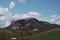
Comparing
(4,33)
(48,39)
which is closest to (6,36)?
(4,33)

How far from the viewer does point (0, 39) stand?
51.2 meters

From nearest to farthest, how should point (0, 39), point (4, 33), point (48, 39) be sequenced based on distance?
point (0, 39)
point (4, 33)
point (48, 39)

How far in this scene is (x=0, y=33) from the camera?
2099 inches

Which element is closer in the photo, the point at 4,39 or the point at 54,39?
the point at 4,39

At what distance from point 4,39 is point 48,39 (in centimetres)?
1406

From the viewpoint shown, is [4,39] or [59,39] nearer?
[4,39]

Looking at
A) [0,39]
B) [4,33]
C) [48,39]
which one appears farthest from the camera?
[48,39]

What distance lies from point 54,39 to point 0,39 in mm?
15319

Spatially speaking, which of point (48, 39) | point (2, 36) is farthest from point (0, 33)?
point (48, 39)

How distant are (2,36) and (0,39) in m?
1.33

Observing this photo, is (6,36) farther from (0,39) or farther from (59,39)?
Result: (59,39)

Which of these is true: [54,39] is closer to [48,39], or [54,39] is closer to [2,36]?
[48,39]

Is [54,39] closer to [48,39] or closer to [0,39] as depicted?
[48,39]

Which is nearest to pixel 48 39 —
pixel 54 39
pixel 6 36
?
pixel 54 39
